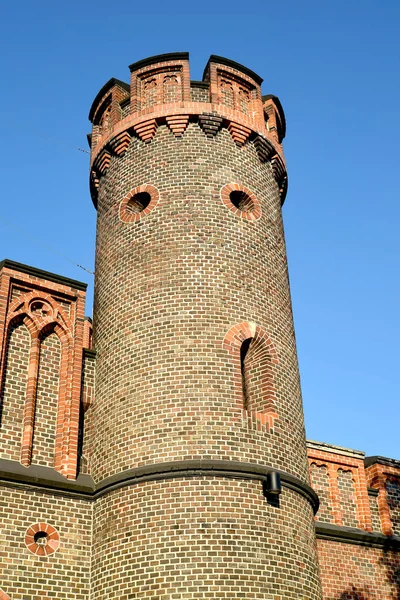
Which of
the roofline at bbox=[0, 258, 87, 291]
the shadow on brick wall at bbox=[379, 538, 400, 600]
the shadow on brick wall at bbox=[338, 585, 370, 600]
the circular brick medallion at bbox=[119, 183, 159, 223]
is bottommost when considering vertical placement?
the shadow on brick wall at bbox=[338, 585, 370, 600]

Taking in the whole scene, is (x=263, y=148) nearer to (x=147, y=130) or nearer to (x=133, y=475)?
(x=147, y=130)

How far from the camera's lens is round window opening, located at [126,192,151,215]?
49.9 feet

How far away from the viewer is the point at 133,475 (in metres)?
12.0

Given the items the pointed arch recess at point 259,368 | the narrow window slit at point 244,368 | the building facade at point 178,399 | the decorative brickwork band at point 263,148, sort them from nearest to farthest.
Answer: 1. the building facade at point 178,399
2. the pointed arch recess at point 259,368
3. the narrow window slit at point 244,368
4. the decorative brickwork band at point 263,148

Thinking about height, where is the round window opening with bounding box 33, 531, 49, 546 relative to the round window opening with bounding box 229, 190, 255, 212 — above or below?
below

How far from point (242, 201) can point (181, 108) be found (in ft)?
7.74

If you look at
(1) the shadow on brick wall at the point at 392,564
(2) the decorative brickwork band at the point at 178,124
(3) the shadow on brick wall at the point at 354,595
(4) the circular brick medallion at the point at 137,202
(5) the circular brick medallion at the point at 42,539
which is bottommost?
(3) the shadow on brick wall at the point at 354,595

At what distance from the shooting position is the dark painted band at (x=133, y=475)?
11688 millimetres

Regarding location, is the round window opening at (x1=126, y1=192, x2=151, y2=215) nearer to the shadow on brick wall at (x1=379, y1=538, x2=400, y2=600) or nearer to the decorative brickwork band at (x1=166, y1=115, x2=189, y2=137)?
the decorative brickwork band at (x1=166, y1=115, x2=189, y2=137)

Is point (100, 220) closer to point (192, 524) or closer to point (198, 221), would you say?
point (198, 221)

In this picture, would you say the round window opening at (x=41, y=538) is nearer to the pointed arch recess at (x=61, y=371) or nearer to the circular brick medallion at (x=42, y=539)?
the circular brick medallion at (x=42, y=539)

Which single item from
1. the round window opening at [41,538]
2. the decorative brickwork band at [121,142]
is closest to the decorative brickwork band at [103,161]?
the decorative brickwork band at [121,142]

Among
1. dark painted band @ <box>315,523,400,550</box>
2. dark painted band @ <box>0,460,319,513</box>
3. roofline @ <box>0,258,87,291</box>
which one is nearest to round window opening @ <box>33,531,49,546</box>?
dark painted band @ <box>0,460,319,513</box>

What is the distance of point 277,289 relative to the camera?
48.4 ft
